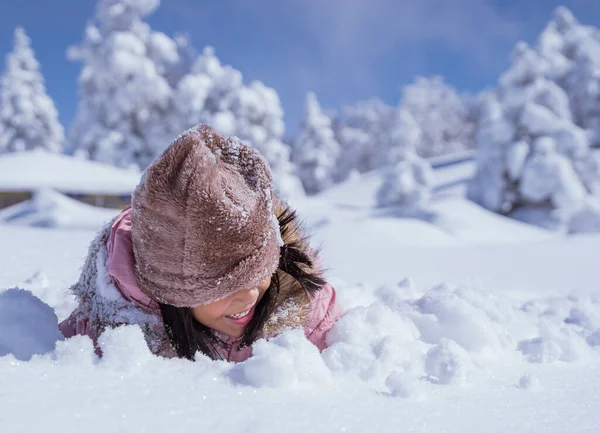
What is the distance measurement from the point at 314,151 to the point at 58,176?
38.4 ft

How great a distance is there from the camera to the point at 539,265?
3.74 meters

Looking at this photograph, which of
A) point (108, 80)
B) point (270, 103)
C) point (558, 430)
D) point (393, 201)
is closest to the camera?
point (558, 430)

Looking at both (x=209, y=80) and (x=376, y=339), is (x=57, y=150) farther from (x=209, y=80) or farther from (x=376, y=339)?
(x=376, y=339)

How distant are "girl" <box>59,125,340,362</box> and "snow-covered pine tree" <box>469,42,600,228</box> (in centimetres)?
1111

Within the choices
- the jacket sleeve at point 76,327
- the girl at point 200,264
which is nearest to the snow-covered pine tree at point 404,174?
the girl at point 200,264

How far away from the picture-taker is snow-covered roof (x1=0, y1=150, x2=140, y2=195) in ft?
32.6

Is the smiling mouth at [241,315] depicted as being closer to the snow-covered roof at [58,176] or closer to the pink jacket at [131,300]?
the pink jacket at [131,300]

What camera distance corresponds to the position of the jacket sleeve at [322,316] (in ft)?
3.91

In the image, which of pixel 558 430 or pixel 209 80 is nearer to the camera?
pixel 558 430

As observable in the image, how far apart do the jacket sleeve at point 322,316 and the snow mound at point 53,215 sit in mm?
4356

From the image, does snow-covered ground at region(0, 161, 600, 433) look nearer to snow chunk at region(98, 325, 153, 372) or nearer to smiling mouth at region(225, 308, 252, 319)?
snow chunk at region(98, 325, 153, 372)

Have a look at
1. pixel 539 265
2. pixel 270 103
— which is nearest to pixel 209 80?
pixel 270 103

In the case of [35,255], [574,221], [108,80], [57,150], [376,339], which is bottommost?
[376,339]

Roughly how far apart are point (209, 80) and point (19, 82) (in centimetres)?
619
